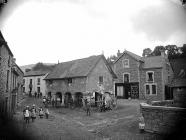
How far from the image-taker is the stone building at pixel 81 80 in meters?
24.2

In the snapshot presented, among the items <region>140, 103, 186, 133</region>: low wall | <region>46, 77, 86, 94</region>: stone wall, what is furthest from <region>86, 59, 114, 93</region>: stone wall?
<region>140, 103, 186, 133</region>: low wall

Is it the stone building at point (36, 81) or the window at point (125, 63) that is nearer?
the window at point (125, 63)

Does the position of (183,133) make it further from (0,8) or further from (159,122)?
(0,8)

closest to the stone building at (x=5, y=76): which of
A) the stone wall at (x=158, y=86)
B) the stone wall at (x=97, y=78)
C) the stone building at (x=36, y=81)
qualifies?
the stone wall at (x=97, y=78)

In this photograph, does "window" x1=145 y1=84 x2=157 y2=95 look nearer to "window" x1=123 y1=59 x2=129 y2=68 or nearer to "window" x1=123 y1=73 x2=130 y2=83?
"window" x1=123 y1=73 x2=130 y2=83

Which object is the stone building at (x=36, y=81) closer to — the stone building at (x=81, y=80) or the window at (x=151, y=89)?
the stone building at (x=81, y=80)

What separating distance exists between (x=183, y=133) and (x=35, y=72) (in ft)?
125

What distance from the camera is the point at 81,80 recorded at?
79.4 ft

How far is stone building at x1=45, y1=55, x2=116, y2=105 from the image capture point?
2418 cm

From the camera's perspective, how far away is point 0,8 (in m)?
3.71

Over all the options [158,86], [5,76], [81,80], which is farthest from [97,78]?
[5,76]

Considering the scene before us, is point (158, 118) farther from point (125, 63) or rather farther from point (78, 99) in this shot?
point (125, 63)

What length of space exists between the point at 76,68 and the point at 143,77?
1432cm

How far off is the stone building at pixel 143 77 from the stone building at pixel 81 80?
931 centimetres
